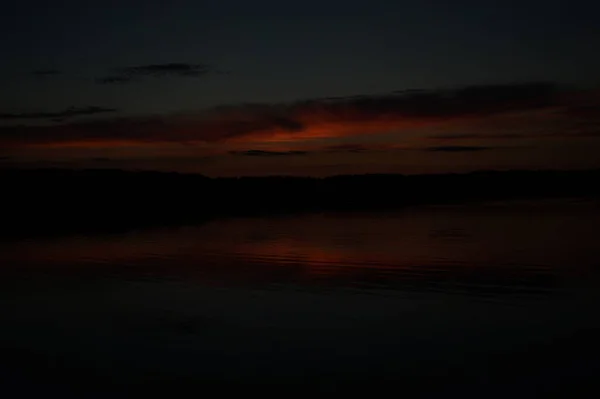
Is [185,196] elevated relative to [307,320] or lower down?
elevated

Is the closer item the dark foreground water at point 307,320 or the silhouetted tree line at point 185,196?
the dark foreground water at point 307,320

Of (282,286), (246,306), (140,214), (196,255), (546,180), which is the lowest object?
(246,306)

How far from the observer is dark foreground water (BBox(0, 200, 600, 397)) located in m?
6.42

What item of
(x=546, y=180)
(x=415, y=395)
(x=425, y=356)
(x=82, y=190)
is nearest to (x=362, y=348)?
(x=425, y=356)

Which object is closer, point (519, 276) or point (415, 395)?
point (415, 395)

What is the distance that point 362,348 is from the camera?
734 cm

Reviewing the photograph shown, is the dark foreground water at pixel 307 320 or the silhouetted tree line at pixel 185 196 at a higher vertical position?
the silhouetted tree line at pixel 185 196

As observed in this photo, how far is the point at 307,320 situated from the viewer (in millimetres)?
8555

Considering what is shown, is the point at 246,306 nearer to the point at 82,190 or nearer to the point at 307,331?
the point at 307,331

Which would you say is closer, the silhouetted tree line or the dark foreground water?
the dark foreground water

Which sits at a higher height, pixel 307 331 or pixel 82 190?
pixel 82 190

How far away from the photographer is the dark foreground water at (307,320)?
253 inches

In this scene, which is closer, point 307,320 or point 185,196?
point 307,320

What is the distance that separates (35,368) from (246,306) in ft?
9.78
